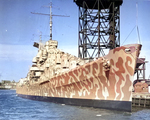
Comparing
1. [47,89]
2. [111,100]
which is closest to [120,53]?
[111,100]

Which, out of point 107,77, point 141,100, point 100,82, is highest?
point 107,77

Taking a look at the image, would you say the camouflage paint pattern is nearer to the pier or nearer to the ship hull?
the ship hull

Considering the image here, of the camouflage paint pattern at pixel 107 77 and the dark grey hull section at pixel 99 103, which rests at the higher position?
the camouflage paint pattern at pixel 107 77

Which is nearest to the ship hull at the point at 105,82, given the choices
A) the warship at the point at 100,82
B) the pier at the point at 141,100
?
the warship at the point at 100,82

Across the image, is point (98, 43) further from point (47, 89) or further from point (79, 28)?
point (47, 89)

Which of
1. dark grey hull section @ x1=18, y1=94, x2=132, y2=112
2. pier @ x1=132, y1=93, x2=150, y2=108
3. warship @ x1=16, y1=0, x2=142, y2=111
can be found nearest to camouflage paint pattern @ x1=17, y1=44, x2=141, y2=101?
warship @ x1=16, y1=0, x2=142, y2=111

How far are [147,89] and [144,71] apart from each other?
3.27m

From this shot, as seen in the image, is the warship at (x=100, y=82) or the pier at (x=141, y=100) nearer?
the warship at (x=100, y=82)

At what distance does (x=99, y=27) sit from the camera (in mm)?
28266

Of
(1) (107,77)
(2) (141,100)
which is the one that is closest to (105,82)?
(1) (107,77)

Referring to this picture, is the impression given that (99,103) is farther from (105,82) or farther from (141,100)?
(141,100)

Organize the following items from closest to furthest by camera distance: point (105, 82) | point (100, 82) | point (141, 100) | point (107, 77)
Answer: point (107, 77), point (105, 82), point (100, 82), point (141, 100)

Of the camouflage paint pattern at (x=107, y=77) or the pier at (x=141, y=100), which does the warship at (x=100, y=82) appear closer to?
the camouflage paint pattern at (x=107, y=77)

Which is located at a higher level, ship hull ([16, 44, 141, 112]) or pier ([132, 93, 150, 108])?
ship hull ([16, 44, 141, 112])
